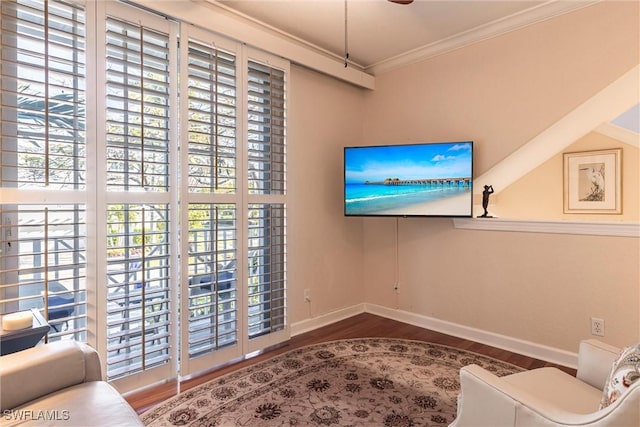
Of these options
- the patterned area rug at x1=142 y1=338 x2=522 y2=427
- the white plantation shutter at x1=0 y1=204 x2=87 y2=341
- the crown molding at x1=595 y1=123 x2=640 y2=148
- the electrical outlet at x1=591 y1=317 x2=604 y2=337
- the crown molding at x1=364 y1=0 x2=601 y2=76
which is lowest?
the patterned area rug at x1=142 y1=338 x2=522 y2=427

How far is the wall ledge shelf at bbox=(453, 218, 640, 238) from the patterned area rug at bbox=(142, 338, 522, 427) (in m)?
1.06

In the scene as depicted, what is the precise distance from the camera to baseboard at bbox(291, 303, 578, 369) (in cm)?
271

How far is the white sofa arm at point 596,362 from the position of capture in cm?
151

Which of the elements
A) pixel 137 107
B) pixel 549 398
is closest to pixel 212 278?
pixel 137 107

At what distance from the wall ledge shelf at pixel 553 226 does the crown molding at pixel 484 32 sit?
1.55 m

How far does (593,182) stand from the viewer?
3.17 meters

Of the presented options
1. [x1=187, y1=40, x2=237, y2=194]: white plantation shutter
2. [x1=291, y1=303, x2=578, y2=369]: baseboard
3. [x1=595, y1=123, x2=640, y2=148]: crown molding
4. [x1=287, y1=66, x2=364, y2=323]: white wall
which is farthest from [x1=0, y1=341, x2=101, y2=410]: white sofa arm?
[x1=595, y1=123, x2=640, y2=148]: crown molding

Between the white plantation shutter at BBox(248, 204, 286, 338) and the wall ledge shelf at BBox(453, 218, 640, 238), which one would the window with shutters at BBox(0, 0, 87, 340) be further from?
the wall ledge shelf at BBox(453, 218, 640, 238)

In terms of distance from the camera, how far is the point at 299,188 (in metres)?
3.31

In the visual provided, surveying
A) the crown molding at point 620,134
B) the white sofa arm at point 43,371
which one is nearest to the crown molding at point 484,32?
the crown molding at point 620,134

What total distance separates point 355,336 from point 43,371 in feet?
7.77

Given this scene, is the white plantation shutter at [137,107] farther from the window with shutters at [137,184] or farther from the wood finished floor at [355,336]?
the wood finished floor at [355,336]

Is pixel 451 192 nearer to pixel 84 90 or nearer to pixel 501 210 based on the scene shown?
pixel 501 210

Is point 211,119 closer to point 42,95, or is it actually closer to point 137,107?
point 137,107
